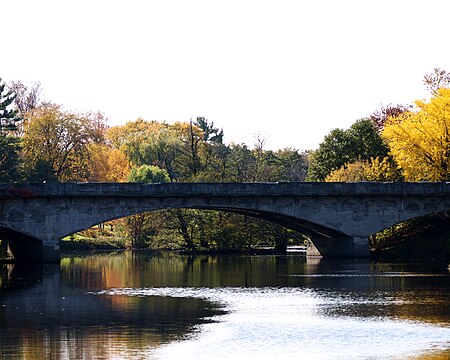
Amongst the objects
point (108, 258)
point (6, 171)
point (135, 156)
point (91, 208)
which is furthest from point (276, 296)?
point (135, 156)

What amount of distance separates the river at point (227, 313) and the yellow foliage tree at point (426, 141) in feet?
66.3

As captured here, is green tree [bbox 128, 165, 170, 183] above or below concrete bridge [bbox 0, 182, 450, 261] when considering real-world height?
above

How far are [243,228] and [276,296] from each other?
51.4 metres

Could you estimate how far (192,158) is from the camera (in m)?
115

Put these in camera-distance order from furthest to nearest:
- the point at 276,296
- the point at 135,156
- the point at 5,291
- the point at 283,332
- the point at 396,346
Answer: the point at 135,156 → the point at 5,291 → the point at 276,296 → the point at 283,332 → the point at 396,346

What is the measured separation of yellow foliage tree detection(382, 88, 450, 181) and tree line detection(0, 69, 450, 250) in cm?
8

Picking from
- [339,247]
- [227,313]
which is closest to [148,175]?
[339,247]

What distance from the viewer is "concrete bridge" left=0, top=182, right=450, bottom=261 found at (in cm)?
7775

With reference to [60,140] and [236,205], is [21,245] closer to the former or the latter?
[236,205]

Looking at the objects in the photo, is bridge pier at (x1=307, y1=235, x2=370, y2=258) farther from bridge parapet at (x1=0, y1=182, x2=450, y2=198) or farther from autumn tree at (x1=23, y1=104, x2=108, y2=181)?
autumn tree at (x1=23, y1=104, x2=108, y2=181)

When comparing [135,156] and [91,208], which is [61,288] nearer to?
[91,208]

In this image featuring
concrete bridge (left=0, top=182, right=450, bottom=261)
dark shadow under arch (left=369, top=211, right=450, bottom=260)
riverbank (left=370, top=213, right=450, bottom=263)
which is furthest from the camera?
dark shadow under arch (left=369, top=211, right=450, bottom=260)

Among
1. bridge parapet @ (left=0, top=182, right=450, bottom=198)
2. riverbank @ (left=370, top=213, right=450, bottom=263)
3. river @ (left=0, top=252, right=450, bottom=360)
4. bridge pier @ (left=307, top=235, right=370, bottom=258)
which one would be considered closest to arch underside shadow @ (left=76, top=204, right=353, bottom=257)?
bridge pier @ (left=307, top=235, right=370, bottom=258)

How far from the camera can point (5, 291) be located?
180ft
